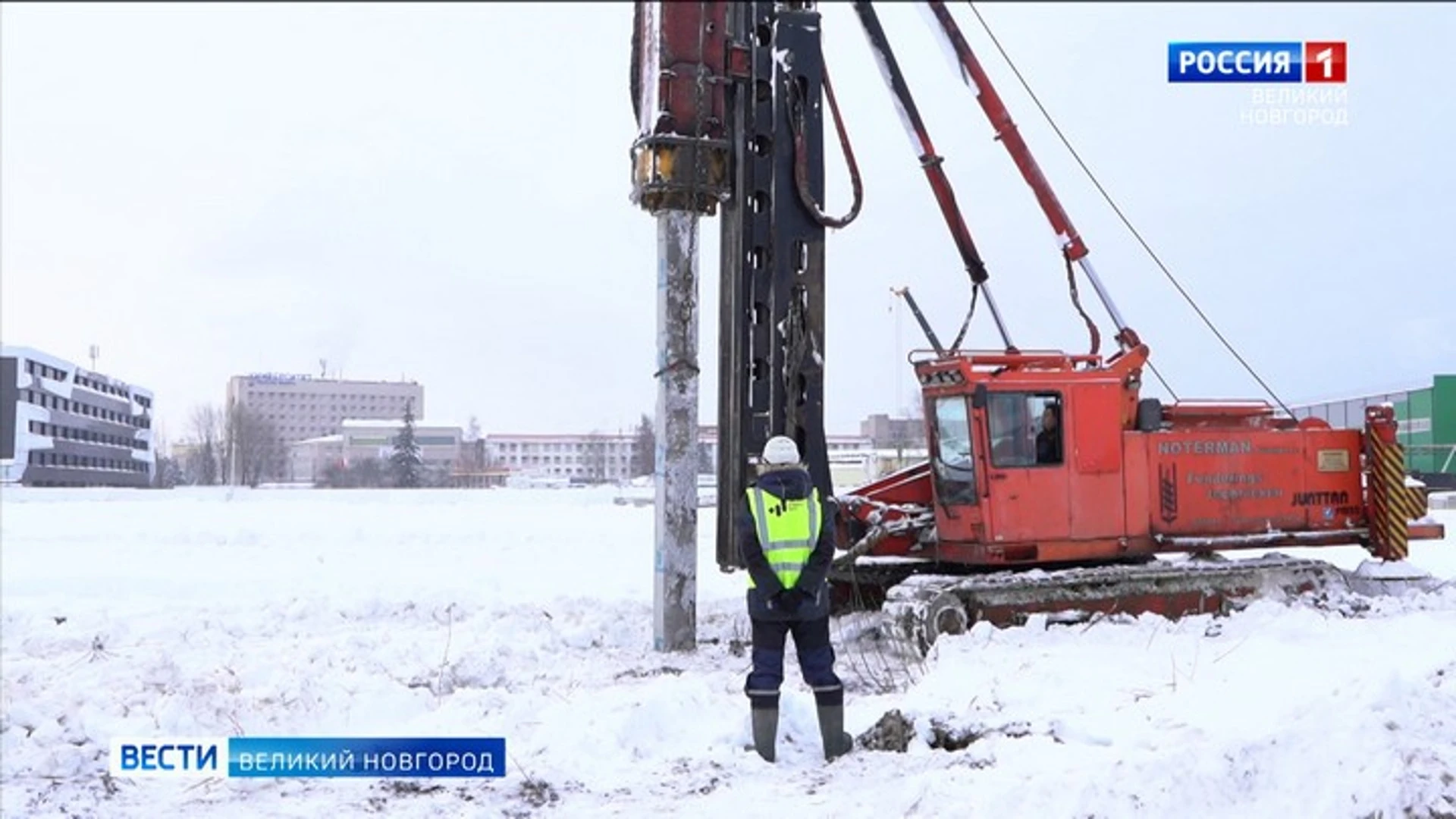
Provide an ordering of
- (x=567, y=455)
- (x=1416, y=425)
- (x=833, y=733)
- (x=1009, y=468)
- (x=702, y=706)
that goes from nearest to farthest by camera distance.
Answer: (x=833, y=733)
(x=702, y=706)
(x=1009, y=468)
(x=1416, y=425)
(x=567, y=455)

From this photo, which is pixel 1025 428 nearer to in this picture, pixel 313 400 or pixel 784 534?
pixel 784 534

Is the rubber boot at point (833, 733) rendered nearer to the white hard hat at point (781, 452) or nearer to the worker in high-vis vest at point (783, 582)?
the worker in high-vis vest at point (783, 582)

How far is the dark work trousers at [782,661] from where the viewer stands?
20.4ft

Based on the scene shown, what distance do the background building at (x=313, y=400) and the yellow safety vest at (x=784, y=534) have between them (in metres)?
9.90

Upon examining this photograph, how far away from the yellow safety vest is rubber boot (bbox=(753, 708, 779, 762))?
68 cm

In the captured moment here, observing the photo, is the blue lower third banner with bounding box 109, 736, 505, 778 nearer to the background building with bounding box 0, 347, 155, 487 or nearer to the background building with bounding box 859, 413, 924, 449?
the background building with bounding box 859, 413, 924, 449

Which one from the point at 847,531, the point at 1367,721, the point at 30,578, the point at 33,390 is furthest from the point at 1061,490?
the point at 33,390

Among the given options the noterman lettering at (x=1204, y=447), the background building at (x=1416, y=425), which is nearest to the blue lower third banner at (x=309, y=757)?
the noterman lettering at (x=1204, y=447)

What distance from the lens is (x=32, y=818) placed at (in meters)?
5.46

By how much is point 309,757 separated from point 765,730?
2.54 meters

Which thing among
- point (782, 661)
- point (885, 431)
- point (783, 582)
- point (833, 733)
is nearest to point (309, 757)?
point (782, 661)

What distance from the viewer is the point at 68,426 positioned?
28.4 m

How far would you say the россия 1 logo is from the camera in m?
6.90

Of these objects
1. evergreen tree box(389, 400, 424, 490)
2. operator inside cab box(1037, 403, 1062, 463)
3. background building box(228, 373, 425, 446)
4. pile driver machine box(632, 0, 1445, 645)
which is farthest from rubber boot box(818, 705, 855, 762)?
evergreen tree box(389, 400, 424, 490)
